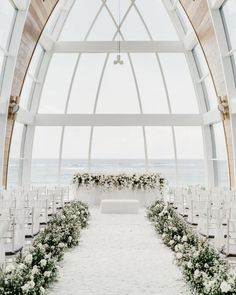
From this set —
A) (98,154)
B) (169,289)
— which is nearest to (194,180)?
(98,154)

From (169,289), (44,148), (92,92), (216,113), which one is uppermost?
(92,92)

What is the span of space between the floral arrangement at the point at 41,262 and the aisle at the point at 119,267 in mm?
232

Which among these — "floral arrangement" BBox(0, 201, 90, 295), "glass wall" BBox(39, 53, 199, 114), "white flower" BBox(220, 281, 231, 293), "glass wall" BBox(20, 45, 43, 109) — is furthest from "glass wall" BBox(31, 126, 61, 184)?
"white flower" BBox(220, 281, 231, 293)

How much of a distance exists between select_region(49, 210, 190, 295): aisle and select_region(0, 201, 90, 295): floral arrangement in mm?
232

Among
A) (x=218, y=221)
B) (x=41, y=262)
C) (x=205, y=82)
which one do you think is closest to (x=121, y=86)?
(x=205, y=82)

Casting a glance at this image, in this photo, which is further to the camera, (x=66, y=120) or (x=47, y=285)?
(x=66, y=120)

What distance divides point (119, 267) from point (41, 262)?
5.34 feet

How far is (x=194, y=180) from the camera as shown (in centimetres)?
4134

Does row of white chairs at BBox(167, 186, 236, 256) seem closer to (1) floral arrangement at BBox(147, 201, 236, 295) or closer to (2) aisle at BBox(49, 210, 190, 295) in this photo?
(1) floral arrangement at BBox(147, 201, 236, 295)

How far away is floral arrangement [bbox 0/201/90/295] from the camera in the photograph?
339 cm

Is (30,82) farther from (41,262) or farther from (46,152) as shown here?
(46,152)

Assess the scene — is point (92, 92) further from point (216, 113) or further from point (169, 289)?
point (169, 289)

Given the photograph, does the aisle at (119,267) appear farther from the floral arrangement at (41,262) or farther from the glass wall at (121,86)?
the glass wall at (121,86)

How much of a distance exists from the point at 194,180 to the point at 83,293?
38.5 metres
